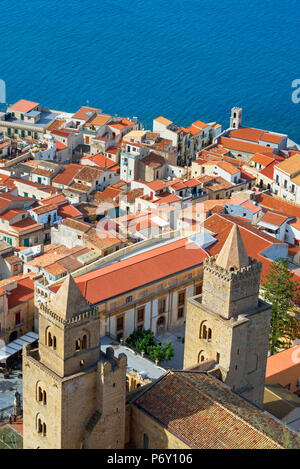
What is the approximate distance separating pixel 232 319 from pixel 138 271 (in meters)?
12.8

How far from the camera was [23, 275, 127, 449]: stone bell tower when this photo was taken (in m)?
29.6

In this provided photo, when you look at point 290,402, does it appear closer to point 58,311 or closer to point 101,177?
point 58,311

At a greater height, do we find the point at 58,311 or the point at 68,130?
the point at 58,311

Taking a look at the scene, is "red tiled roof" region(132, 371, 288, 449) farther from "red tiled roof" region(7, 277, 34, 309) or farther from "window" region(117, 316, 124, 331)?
"red tiled roof" region(7, 277, 34, 309)

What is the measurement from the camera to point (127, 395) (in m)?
32.6

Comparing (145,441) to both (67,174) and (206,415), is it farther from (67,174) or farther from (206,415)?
(67,174)

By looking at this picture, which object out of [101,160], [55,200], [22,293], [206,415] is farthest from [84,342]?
[101,160]

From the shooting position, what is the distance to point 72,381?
2977 centimetres

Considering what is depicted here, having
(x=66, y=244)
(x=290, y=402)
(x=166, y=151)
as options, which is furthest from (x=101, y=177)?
(x=290, y=402)

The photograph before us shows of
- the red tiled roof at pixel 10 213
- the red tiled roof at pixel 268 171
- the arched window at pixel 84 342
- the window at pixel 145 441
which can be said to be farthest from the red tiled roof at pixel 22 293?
the red tiled roof at pixel 268 171

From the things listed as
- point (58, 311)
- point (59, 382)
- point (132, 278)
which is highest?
point (58, 311)

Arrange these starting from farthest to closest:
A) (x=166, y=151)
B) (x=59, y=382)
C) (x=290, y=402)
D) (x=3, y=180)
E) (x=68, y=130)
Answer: (x=68, y=130) < (x=166, y=151) < (x=3, y=180) < (x=290, y=402) < (x=59, y=382)

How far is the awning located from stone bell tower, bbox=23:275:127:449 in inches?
555

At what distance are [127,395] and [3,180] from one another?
38.6m
